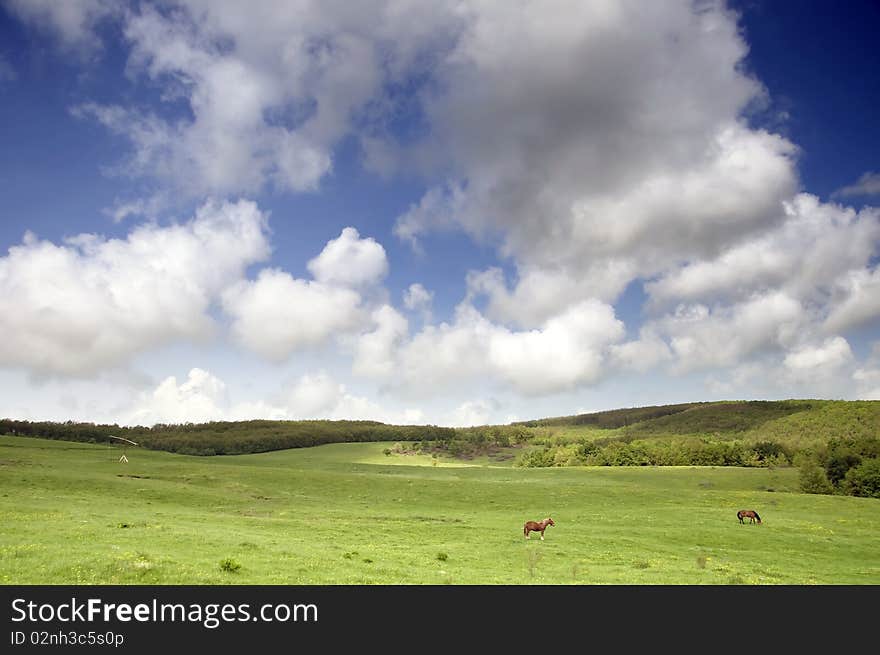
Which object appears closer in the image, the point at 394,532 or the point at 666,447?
the point at 394,532

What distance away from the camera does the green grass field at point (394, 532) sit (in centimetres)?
2131

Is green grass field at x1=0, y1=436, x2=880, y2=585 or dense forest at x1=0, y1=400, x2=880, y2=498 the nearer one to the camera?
green grass field at x1=0, y1=436, x2=880, y2=585

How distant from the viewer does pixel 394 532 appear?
Answer: 39.4m

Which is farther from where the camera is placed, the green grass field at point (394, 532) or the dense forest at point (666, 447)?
the dense forest at point (666, 447)

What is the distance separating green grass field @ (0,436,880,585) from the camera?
21.3 meters

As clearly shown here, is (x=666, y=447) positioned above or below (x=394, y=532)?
below
